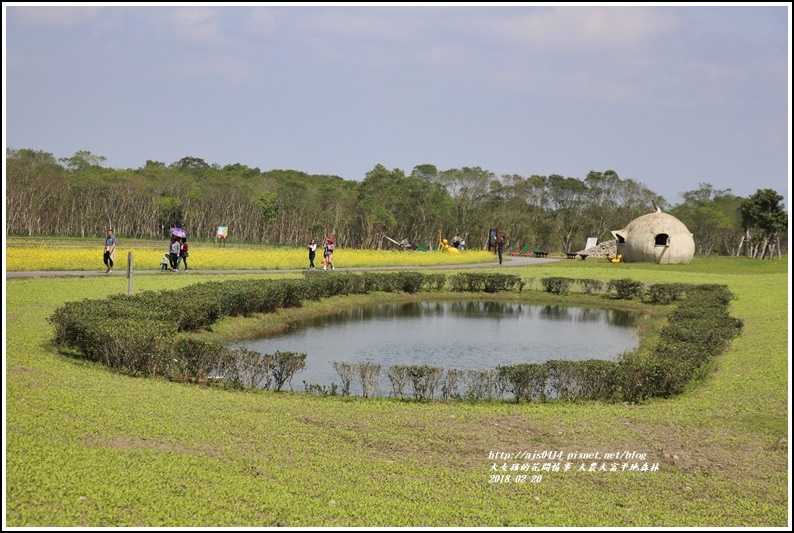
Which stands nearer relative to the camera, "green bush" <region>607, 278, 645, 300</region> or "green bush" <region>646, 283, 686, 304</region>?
"green bush" <region>646, 283, 686, 304</region>

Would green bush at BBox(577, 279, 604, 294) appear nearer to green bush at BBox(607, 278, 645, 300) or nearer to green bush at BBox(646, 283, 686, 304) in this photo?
green bush at BBox(607, 278, 645, 300)

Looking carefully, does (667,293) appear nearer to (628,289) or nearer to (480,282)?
(628,289)

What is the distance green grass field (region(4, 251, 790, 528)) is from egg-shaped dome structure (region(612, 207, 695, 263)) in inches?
1507

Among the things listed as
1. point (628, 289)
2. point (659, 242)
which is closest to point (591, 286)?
point (628, 289)

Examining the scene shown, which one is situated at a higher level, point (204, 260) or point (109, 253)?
point (109, 253)

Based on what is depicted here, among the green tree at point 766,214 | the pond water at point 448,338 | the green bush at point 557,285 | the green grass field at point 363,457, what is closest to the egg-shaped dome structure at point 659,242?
the green tree at point 766,214

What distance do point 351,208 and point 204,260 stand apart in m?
42.7

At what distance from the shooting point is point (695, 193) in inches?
3907

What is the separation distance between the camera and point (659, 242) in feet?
162

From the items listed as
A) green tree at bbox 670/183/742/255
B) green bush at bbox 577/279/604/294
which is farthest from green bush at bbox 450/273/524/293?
green tree at bbox 670/183/742/255

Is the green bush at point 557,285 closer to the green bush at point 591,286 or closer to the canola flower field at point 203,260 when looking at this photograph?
the green bush at point 591,286

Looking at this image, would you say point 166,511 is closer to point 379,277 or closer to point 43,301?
point 43,301

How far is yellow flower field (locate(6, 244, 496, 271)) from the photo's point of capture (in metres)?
28.2

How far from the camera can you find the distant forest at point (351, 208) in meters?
71.8
